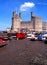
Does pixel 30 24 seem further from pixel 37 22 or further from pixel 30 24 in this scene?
pixel 37 22

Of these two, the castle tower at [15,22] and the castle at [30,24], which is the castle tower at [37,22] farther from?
the castle tower at [15,22]

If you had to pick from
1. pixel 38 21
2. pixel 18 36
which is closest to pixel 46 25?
pixel 38 21

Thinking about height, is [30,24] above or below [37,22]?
below

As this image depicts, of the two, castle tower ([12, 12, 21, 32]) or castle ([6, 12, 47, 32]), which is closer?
castle ([6, 12, 47, 32])

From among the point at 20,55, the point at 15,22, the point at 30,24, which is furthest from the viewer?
the point at 15,22

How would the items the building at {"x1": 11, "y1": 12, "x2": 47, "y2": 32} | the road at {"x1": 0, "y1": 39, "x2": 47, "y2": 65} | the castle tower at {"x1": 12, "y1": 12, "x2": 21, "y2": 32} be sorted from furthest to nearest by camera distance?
A: 1. the castle tower at {"x1": 12, "y1": 12, "x2": 21, "y2": 32}
2. the building at {"x1": 11, "y1": 12, "x2": 47, "y2": 32}
3. the road at {"x1": 0, "y1": 39, "x2": 47, "y2": 65}

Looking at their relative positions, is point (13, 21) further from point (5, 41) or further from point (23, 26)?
point (5, 41)

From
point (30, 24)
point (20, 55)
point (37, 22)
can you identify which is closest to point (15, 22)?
point (30, 24)

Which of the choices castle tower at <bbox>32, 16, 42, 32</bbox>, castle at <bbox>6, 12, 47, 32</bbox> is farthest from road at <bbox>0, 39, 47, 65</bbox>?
castle tower at <bbox>32, 16, 42, 32</bbox>

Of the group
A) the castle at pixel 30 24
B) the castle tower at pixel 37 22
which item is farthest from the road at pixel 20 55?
the castle tower at pixel 37 22

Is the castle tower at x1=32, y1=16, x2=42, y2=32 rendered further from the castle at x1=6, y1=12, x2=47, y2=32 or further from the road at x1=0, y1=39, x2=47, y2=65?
the road at x1=0, y1=39, x2=47, y2=65

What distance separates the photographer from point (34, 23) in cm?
10688

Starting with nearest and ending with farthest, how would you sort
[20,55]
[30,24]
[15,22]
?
[20,55]
[30,24]
[15,22]

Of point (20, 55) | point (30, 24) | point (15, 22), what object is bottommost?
point (20, 55)
